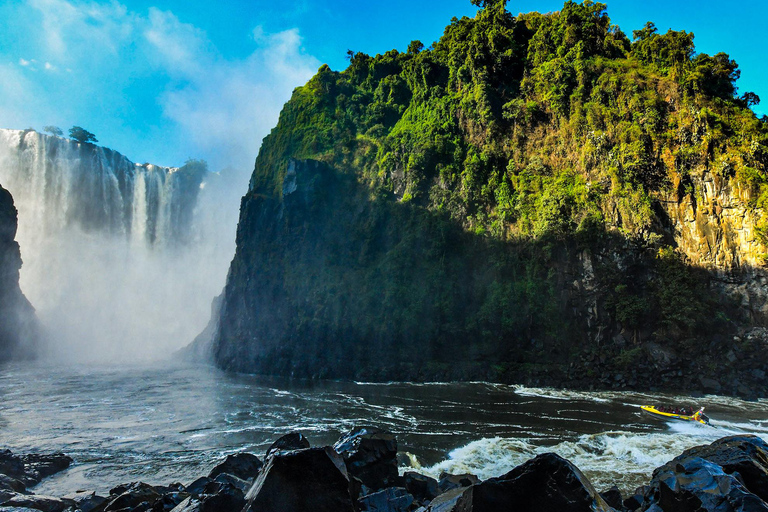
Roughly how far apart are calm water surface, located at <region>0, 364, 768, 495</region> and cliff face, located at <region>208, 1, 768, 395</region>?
5651 mm

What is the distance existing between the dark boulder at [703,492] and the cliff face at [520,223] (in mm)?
28912

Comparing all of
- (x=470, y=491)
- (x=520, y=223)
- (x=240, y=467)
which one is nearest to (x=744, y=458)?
(x=470, y=491)

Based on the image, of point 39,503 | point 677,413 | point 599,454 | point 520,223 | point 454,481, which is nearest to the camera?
point 39,503

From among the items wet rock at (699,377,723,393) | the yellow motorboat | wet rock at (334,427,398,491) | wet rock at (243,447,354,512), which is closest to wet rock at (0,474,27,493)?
wet rock at (334,427,398,491)

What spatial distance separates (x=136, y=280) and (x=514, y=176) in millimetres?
59779

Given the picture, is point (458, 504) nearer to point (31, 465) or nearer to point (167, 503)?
point (167, 503)

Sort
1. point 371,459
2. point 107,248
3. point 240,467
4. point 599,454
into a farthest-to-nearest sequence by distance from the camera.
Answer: point 107,248 < point 599,454 < point 240,467 < point 371,459

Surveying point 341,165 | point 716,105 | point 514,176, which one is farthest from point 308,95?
point 716,105

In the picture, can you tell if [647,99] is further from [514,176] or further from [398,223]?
[398,223]

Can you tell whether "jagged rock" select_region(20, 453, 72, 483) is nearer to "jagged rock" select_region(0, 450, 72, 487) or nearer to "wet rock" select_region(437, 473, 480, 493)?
"jagged rock" select_region(0, 450, 72, 487)

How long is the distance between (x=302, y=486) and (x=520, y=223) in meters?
36.8

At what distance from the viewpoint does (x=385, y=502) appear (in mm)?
7082

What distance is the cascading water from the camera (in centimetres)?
6156

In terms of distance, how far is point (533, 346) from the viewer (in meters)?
35.7
